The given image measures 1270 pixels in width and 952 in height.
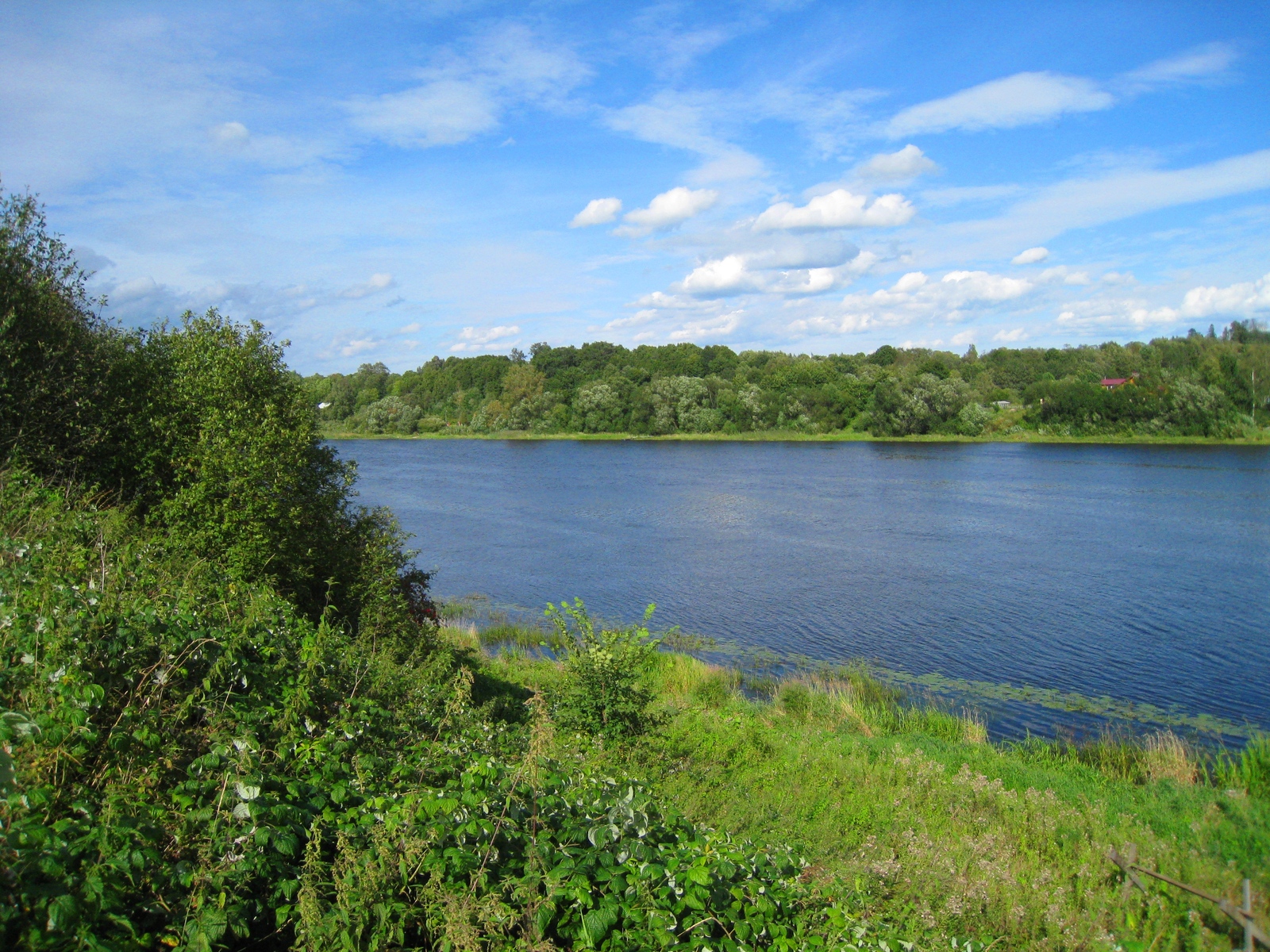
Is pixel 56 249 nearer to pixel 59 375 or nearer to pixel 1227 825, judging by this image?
pixel 59 375

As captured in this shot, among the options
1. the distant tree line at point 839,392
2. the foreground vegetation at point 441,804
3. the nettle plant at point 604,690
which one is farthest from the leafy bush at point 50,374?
the distant tree line at point 839,392

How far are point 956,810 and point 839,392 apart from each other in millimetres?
97106

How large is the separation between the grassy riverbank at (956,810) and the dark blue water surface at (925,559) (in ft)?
18.0

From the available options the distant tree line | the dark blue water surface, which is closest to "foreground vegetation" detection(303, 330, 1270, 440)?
the distant tree line

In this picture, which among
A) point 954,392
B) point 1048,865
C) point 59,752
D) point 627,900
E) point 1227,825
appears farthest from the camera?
point 954,392

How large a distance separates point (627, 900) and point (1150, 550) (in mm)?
35032

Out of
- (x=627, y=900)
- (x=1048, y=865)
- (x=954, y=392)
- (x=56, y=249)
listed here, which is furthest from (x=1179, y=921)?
(x=954, y=392)

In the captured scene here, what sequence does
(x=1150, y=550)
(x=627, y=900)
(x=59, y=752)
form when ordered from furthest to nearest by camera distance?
(x=1150, y=550) < (x=627, y=900) < (x=59, y=752)

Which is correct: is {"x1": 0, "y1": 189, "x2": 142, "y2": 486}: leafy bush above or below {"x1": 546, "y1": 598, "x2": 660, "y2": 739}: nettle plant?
above

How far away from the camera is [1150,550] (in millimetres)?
32844

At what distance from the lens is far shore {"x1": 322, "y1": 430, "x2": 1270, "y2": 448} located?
78438mm

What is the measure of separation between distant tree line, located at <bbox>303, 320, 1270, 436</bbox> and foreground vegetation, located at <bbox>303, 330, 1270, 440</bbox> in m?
0.20

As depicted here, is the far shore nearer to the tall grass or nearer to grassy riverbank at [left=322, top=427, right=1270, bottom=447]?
grassy riverbank at [left=322, top=427, right=1270, bottom=447]

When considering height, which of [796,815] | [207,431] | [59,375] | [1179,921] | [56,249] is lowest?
[796,815]
